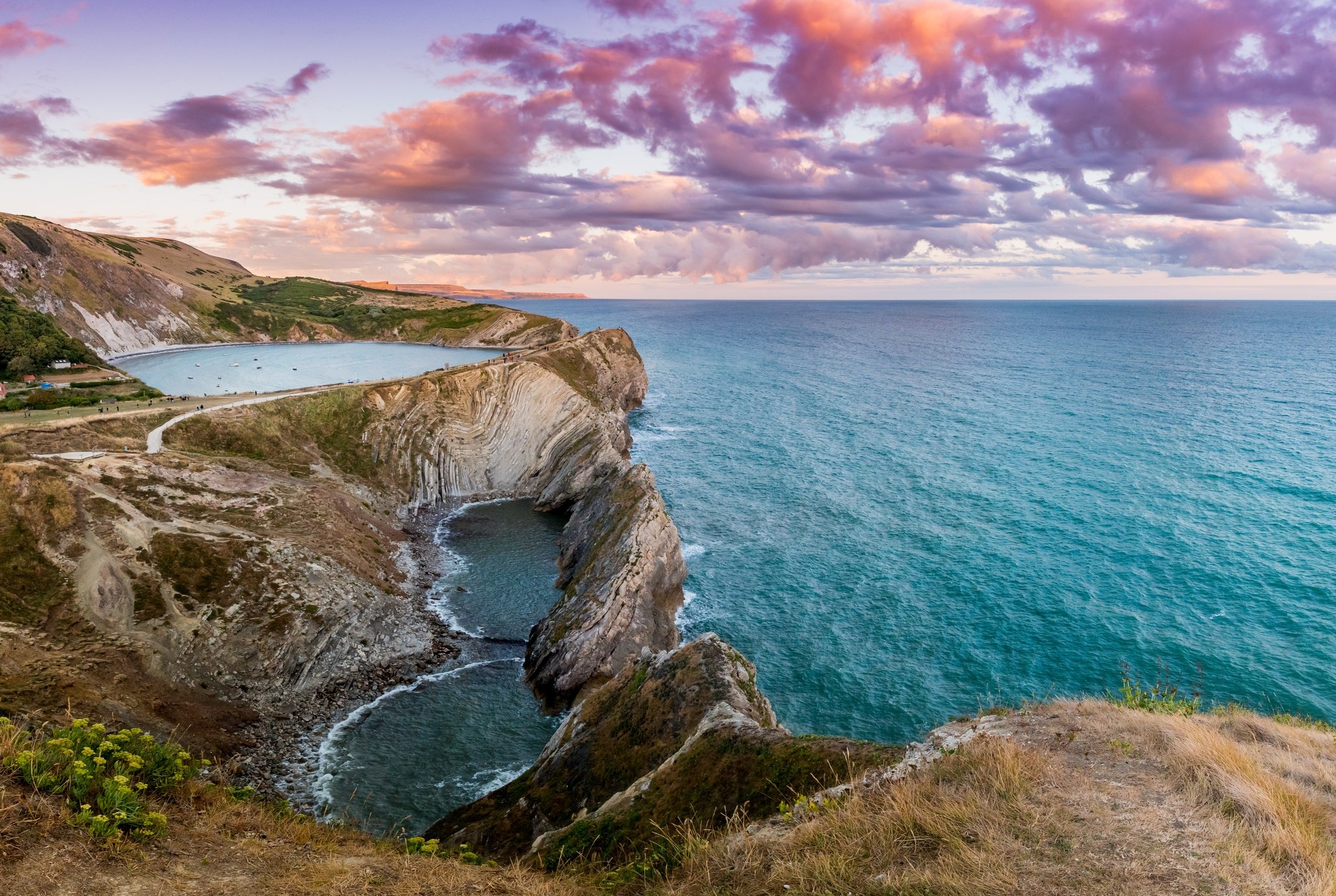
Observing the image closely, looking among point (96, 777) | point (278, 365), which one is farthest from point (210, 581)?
point (278, 365)

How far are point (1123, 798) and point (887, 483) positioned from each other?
6558cm

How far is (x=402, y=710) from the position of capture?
Answer: 39.6 meters

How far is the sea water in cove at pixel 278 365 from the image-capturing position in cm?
9025

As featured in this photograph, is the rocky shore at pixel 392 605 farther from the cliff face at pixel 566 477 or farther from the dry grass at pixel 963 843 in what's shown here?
the dry grass at pixel 963 843

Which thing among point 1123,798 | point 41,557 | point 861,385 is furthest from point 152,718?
point 861,385

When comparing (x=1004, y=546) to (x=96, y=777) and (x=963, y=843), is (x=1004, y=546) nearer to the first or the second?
(x=963, y=843)

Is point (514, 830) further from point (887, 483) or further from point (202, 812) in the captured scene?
point (887, 483)

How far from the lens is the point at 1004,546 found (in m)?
58.7

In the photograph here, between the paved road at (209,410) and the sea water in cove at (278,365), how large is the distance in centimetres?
600

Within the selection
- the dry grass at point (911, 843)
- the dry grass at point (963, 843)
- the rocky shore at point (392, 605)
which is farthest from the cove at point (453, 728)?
the dry grass at point (911, 843)

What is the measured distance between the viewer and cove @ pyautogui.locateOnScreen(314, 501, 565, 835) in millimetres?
33250

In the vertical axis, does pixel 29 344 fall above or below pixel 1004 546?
above

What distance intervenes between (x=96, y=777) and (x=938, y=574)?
2080 inches

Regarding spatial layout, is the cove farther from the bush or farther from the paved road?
the paved road
